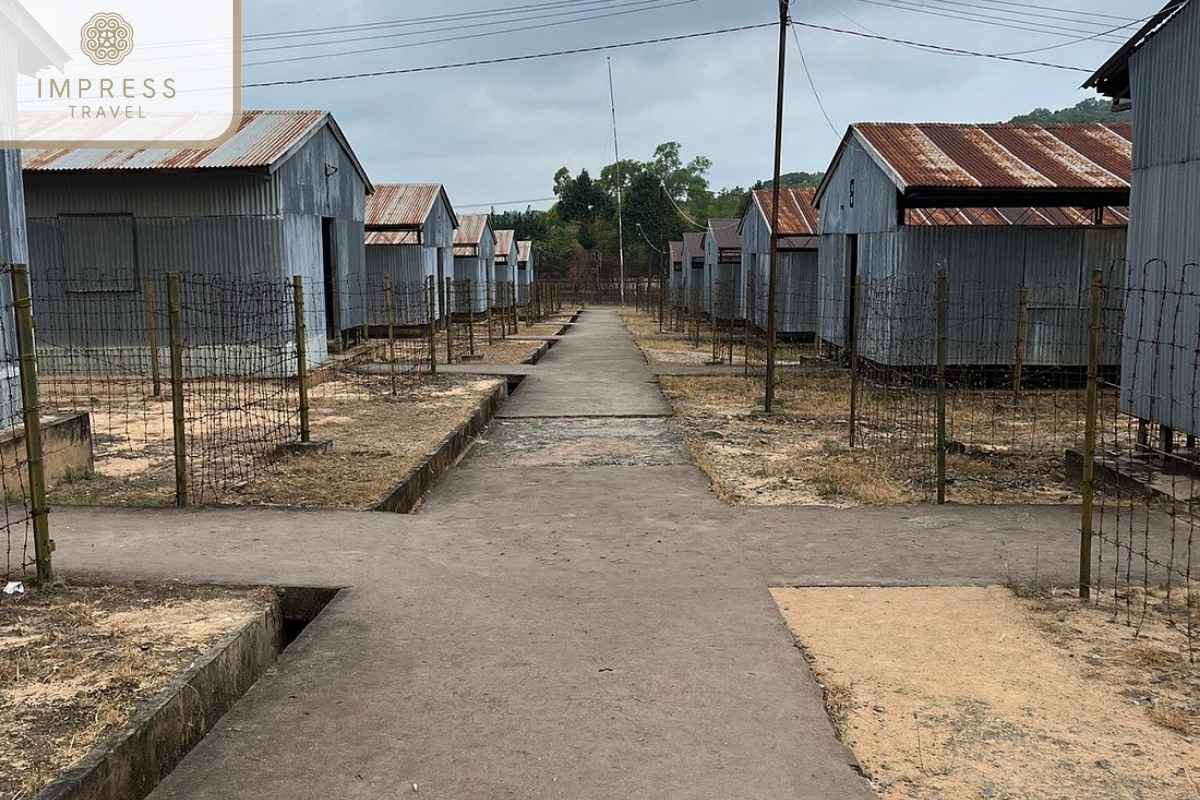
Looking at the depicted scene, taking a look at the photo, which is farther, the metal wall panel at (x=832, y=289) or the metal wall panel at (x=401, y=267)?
the metal wall panel at (x=401, y=267)

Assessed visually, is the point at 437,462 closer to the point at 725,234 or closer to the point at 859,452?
the point at 859,452

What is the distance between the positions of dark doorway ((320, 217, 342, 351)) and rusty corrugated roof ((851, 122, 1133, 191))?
11627 mm

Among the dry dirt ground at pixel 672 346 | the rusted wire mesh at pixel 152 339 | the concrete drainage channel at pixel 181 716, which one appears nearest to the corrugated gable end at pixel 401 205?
the dry dirt ground at pixel 672 346

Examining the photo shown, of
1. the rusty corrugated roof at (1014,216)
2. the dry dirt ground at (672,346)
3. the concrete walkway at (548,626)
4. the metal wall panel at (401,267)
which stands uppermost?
the rusty corrugated roof at (1014,216)

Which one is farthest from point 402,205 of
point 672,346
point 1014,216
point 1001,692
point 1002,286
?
point 1001,692

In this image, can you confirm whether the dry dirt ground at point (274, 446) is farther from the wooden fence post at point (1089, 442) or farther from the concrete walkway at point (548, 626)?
the wooden fence post at point (1089, 442)

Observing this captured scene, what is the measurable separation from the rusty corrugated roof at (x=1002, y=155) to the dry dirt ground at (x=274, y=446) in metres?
8.00

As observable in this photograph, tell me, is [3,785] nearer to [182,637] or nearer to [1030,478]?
[182,637]

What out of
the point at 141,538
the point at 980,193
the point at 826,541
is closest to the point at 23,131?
the point at 141,538

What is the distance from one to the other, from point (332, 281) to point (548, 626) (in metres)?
18.4

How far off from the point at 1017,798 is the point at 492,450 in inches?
339

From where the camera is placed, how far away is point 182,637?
5.11m

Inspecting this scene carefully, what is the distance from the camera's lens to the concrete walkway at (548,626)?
392 centimetres

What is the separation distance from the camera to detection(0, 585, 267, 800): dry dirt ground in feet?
12.9
